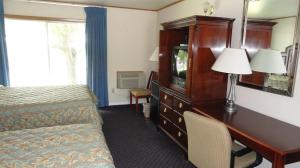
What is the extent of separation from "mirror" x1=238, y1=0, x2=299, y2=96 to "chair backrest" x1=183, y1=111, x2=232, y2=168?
85 centimetres

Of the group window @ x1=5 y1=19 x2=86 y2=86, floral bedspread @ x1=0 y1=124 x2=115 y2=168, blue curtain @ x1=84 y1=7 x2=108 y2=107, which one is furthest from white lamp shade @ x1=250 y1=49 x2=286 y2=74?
window @ x1=5 y1=19 x2=86 y2=86

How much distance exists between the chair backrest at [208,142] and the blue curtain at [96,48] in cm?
308

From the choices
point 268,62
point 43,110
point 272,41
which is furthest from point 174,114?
point 43,110

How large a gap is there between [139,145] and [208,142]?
147 cm

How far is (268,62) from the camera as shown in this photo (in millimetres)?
2170

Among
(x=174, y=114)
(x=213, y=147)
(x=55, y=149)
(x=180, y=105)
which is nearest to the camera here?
(x=55, y=149)

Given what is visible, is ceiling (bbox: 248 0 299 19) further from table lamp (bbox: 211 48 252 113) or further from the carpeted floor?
the carpeted floor

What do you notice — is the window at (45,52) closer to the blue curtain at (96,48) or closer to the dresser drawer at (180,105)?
the blue curtain at (96,48)

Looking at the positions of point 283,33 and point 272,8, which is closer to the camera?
point 283,33

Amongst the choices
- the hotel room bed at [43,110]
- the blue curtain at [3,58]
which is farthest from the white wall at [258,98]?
the blue curtain at [3,58]

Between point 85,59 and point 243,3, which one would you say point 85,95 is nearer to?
point 85,59

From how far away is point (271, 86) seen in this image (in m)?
Result: 2.18

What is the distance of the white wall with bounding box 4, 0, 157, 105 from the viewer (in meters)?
4.71

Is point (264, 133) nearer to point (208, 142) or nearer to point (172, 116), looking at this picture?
point (208, 142)
